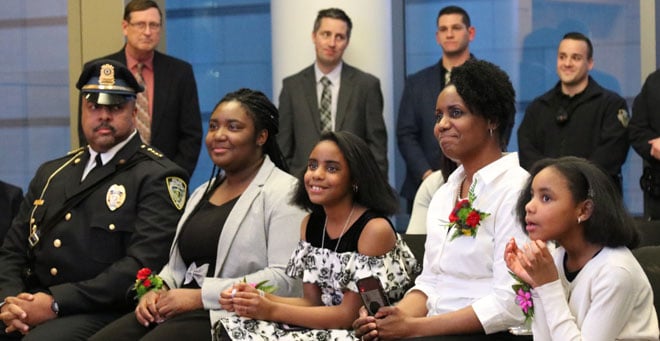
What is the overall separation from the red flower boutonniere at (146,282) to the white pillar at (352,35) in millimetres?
3213

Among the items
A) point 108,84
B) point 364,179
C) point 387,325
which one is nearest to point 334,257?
point 364,179

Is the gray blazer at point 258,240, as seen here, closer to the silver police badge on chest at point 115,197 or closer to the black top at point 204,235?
the black top at point 204,235

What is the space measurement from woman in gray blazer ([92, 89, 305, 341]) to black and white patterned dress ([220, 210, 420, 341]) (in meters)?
0.25

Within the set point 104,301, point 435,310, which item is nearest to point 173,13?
point 104,301

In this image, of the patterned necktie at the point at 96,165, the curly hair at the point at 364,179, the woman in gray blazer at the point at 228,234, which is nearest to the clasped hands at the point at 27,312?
the woman in gray blazer at the point at 228,234

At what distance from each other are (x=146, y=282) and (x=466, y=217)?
1.53 m

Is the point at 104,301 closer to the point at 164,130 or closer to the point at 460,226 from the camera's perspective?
the point at 460,226

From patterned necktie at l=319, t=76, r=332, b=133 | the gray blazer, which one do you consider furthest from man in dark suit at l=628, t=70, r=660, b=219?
the gray blazer

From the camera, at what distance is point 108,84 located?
5.22m

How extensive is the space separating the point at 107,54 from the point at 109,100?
2.86m

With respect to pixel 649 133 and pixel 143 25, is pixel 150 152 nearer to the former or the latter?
pixel 143 25

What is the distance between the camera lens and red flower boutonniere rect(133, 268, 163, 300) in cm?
469

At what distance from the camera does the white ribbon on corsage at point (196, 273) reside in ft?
15.4

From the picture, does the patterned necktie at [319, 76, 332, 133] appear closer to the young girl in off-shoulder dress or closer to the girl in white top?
the young girl in off-shoulder dress
